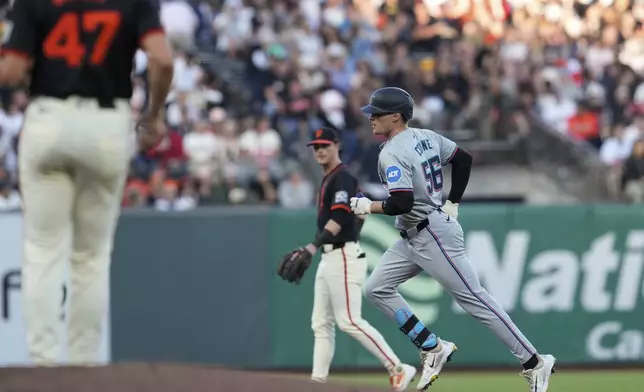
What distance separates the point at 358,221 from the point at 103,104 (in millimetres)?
4437

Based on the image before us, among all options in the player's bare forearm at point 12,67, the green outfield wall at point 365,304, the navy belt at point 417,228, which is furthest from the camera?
the green outfield wall at point 365,304

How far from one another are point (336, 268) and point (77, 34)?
442 centimetres

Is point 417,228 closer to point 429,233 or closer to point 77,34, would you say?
point 429,233

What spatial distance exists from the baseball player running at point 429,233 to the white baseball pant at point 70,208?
258cm

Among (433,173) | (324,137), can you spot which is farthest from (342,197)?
(433,173)

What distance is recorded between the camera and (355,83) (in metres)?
18.3

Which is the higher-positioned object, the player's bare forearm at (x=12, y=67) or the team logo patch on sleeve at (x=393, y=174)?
the player's bare forearm at (x=12, y=67)

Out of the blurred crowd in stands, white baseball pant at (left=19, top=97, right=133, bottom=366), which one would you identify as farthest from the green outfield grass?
white baseball pant at (left=19, top=97, right=133, bottom=366)

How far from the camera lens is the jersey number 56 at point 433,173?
804 cm

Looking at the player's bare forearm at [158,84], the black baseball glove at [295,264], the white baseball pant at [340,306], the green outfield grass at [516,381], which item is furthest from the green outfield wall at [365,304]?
the player's bare forearm at [158,84]

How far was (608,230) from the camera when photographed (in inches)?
514

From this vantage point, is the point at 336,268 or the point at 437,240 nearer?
Result: the point at 437,240

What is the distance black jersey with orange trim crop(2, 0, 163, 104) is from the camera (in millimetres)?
5379

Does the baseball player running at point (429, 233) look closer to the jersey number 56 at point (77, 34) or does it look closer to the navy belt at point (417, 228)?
the navy belt at point (417, 228)
